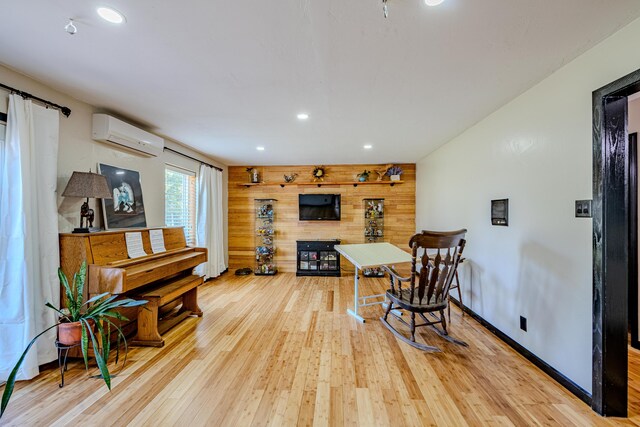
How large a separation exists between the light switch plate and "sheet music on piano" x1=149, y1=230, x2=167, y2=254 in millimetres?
4043

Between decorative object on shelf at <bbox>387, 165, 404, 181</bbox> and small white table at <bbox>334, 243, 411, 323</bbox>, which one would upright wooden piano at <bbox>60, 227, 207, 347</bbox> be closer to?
small white table at <bbox>334, 243, 411, 323</bbox>

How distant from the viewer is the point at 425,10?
135 centimetres

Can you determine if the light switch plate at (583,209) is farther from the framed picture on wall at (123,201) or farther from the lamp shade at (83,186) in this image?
the framed picture on wall at (123,201)

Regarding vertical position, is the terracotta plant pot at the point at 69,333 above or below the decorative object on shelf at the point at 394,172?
below

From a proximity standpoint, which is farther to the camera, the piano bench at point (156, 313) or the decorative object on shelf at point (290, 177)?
the decorative object on shelf at point (290, 177)

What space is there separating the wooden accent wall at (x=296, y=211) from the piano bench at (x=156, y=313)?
2.66 m

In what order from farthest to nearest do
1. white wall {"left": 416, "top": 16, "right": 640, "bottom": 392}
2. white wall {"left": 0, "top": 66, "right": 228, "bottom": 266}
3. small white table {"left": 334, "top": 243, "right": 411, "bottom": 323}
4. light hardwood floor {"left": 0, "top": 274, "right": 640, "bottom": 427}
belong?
small white table {"left": 334, "top": 243, "right": 411, "bottom": 323} → white wall {"left": 0, "top": 66, "right": 228, "bottom": 266} → white wall {"left": 416, "top": 16, "right": 640, "bottom": 392} → light hardwood floor {"left": 0, "top": 274, "right": 640, "bottom": 427}

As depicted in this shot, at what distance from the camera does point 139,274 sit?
7.64 ft

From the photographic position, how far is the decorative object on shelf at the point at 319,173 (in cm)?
554

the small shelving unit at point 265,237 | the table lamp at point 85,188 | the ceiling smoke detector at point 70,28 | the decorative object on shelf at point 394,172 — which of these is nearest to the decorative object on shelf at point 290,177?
the small shelving unit at point 265,237

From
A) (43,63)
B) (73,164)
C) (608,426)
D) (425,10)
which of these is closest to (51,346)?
(73,164)

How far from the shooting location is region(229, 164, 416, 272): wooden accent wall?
5.58m

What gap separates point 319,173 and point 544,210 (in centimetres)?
404

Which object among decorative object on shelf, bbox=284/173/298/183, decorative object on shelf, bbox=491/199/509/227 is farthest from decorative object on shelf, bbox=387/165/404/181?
decorative object on shelf, bbox=491/199/509/227
